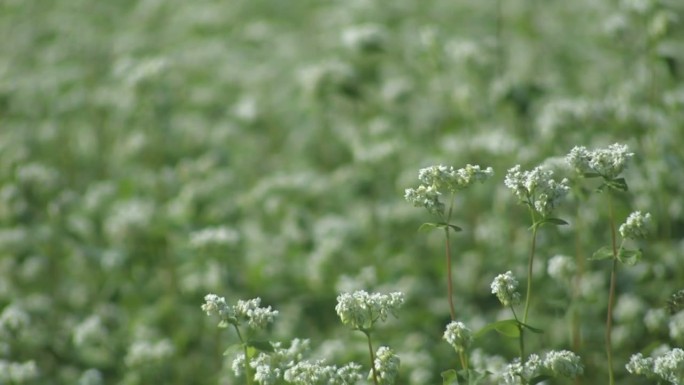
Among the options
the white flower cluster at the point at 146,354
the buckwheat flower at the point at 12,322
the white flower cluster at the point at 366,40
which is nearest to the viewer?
the buckwheat flower at the point at 12,322

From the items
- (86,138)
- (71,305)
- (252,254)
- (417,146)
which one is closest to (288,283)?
(252,254)

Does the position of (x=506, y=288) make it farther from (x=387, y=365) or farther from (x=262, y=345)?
(x=262, y=345)

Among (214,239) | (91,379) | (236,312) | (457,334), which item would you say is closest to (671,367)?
(457,334)

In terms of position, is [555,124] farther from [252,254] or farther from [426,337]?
[252,254]

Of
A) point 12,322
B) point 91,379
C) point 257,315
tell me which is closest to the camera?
point 257,315

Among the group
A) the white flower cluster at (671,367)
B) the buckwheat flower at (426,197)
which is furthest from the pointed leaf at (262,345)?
the white flower cluster at (671,367)

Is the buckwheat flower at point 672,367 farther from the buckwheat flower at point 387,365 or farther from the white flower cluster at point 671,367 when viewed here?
the buckwheat flower at point 387,365
